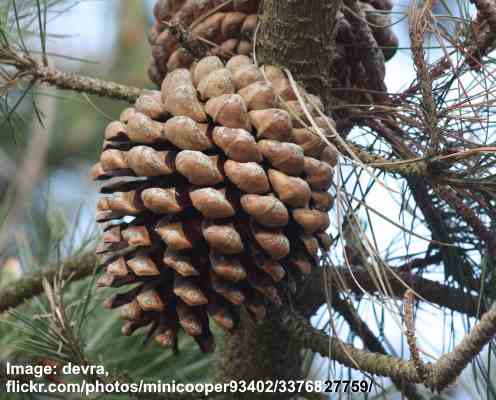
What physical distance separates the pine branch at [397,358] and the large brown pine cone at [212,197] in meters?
0.09

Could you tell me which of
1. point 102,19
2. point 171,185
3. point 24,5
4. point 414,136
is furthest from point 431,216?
point 102,19

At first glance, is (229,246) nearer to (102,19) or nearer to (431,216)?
(431,216)

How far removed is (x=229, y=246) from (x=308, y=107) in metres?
0.17

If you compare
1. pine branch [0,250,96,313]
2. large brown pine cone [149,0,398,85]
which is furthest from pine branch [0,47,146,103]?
pine branch [0,250,96,313]

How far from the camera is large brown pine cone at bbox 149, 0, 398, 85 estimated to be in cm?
83

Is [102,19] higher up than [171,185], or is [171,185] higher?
[102,19]

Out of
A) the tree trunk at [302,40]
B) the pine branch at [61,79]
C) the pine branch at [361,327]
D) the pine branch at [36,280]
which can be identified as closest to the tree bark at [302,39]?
the tree trunk at [302,40]

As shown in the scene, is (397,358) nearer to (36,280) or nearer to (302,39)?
(302,39)

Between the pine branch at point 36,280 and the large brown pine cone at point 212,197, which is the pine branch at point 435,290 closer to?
the large brown pine cone at point 212,197

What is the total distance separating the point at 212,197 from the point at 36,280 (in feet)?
1.45

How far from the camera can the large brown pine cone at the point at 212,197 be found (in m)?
Answer: 0.67

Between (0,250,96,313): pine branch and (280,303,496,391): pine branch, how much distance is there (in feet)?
1.03

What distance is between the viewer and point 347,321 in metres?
0.96

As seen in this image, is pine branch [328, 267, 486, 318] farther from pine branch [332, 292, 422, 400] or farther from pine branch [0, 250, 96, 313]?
pine branch [0, 250, 96, 313]
